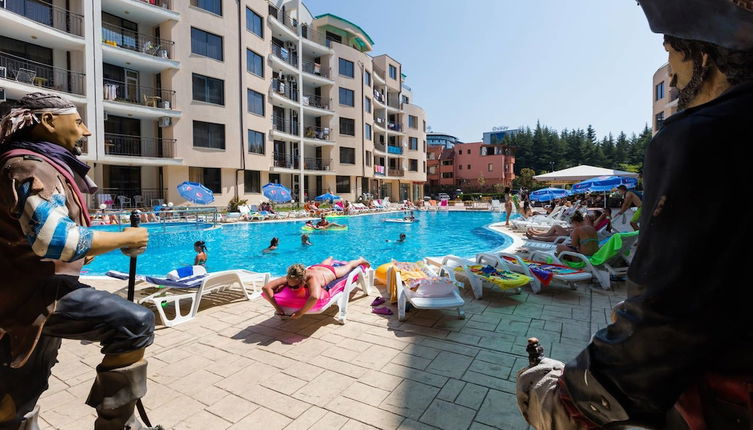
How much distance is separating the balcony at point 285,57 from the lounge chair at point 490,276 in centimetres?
2763

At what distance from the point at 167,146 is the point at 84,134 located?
77.7 feet

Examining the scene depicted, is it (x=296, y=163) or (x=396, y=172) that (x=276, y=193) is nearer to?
(x=296, y=163)

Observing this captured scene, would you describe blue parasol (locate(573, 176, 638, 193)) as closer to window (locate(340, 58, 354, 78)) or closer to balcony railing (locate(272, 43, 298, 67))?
balcony railing (locate(272, 43, 298, 67))

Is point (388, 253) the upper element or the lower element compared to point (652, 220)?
lower

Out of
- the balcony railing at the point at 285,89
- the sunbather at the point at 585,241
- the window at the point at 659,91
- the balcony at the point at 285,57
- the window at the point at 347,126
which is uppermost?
the balcony at the point at 285,57

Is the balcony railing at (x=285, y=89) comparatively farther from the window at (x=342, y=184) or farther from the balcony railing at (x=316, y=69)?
the window at (x=342, y=184)

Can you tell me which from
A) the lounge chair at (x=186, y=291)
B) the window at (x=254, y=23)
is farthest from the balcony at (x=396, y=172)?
the lounge chair at (x=186, y=291)

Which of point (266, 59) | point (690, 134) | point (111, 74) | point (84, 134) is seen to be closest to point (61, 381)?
point (84, 134)

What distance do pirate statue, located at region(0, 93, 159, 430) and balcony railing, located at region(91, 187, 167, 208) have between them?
22.0 metres

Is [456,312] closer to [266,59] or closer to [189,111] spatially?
[189,111]

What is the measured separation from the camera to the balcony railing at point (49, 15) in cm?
1781

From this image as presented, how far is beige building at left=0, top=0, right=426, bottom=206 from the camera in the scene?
63.6 feet

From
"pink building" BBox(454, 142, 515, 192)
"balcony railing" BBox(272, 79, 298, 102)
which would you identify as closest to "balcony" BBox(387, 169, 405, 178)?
"balcony railing" BBox(272, 79, 298, 102)

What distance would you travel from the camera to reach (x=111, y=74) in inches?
852
